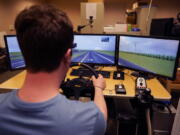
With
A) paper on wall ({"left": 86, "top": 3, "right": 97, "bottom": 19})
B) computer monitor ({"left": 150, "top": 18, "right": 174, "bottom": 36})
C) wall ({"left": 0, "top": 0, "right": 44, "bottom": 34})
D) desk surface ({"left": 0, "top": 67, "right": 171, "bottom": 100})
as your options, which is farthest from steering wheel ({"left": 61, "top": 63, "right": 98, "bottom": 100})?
wall ({"left": 0, "top": 0, "right": 44, "bottom": 34})

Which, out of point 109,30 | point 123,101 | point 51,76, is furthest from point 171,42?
point 109,30

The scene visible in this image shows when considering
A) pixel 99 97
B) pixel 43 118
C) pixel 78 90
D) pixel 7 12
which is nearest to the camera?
pixel 43 118

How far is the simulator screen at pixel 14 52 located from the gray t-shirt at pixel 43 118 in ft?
3.82

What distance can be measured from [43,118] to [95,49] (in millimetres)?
1363

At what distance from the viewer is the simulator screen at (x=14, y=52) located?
1.60m

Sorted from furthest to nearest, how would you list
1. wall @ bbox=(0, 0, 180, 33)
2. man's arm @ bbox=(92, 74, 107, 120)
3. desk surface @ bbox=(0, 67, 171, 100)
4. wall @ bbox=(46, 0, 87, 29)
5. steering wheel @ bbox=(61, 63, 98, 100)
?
wall @ bbox=(46, 0, 87, 29)
wall @ bbox=(0, 0, 180, 33)
desk surface @ bbox=(0, 67, 171, 100)
steering wheel @ bbox=(61, 63, 98, 100)
man's arm @ bbox=(92, 74, 107, 120)

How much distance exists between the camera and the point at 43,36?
0.53m

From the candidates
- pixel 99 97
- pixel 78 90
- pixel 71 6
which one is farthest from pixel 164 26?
pixel 71 6

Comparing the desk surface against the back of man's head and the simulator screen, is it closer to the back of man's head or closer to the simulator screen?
the simulator screen

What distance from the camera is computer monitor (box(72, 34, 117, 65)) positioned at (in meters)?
1.76

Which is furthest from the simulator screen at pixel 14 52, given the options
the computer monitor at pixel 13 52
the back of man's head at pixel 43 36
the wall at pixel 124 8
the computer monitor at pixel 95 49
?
the wall at pixel 124 8

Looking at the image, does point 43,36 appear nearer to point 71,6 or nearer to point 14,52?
point 14,52

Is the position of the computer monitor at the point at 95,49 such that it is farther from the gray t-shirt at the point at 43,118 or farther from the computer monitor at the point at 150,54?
the gray t-shirt at the point at 43,118

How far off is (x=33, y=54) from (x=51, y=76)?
10cm
